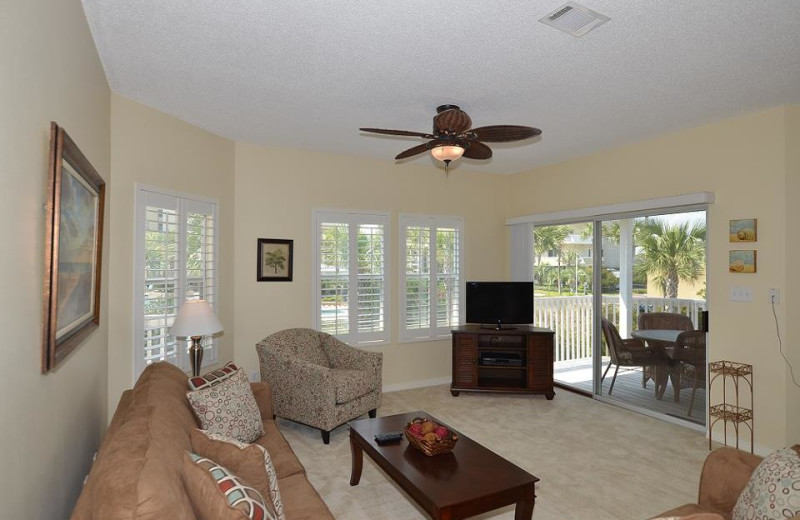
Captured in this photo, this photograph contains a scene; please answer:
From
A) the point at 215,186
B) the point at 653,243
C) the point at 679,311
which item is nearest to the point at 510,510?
the point at 679,311

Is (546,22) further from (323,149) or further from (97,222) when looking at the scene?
(323,149)

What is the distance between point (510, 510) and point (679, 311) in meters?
2.83

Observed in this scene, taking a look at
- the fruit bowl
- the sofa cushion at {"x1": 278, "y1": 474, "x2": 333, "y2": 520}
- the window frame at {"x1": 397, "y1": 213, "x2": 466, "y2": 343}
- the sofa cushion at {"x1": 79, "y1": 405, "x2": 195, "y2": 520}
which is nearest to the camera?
the sofa cushion at {"x1": 79, "y1": 405, "x2": 195, "y2": 520}

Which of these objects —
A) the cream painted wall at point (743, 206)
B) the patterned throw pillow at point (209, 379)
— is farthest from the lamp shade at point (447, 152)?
the cream painted wall at point (743, 206)

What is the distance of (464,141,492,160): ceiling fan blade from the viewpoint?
3.44 metres

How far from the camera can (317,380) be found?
3.88 metres

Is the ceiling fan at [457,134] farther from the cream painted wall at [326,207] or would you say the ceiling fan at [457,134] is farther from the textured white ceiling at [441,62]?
the cream painted wall at [326,207]

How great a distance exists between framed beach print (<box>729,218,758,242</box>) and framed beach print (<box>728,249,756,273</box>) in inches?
4.1

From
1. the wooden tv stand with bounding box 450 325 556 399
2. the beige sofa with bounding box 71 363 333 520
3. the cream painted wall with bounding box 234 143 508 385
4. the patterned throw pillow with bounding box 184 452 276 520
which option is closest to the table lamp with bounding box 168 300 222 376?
the beige sofa with bounding box 71 363 333 520

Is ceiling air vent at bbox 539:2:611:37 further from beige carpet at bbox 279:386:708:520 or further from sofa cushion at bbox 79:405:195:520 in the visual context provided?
beige carpet at bbox 279:386:708:520

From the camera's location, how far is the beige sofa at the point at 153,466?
1.25 meters

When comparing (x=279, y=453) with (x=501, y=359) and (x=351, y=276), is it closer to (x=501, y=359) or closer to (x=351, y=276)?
(x=351, y=276)

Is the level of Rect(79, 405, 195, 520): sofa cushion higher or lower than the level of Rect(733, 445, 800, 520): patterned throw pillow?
higher

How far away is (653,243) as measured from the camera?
15.4ft
